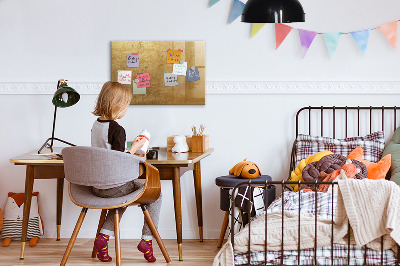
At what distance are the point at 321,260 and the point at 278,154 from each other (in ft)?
4.84

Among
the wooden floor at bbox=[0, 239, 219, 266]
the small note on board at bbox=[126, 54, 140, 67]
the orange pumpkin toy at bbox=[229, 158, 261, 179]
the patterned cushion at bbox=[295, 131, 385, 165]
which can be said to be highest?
the small note on board at bbox=[126, 54, 140, 67]

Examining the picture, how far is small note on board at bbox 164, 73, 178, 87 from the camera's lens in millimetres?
4406

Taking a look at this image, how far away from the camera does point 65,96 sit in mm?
4219

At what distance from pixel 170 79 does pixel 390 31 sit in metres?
1.58

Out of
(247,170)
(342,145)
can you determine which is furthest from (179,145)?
(342,145)

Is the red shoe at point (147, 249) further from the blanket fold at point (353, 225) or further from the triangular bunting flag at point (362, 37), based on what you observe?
the triangular bunting flag at point (362, 37)

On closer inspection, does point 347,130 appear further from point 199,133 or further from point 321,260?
point 321,260

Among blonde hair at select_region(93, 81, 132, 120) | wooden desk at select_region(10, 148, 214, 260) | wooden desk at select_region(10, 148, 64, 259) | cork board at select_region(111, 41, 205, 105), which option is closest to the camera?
blonde hair at select_region(93, 81, 132, 120)

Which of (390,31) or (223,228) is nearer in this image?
(223,228)

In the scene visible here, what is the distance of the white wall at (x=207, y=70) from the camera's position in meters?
4.35

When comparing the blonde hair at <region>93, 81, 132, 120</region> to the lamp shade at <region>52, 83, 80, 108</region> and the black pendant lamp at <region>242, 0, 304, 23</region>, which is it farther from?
the black pendant lamp at <region>242, 0, 304, 23</region>

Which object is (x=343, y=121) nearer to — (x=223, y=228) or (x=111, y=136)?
(x=223, y=228)

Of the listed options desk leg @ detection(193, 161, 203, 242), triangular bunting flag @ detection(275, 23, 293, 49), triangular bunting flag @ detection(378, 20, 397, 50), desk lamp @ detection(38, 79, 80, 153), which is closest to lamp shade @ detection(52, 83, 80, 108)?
desk lamp @ detection(38, 79, 80, 153)

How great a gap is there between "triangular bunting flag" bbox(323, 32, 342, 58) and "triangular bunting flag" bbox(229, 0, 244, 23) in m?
0.63
